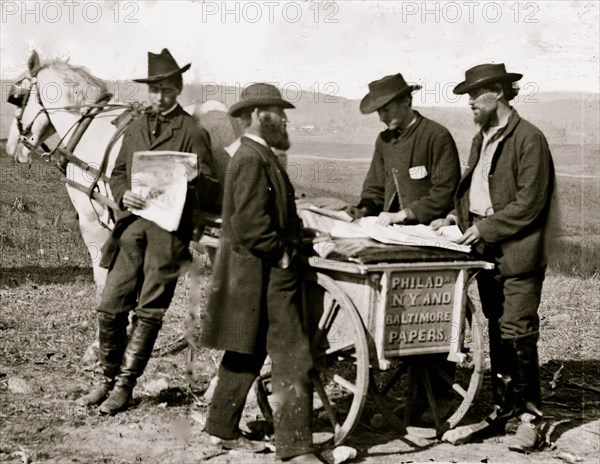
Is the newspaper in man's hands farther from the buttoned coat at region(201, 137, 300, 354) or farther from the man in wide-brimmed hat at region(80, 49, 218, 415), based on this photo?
the buttoned coat at region(201, 137, 300, 354)

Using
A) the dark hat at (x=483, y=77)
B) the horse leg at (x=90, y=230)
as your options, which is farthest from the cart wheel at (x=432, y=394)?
the horse leg at (x=90, y=230)

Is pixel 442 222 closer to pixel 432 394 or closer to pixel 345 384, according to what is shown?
pixel 432 394

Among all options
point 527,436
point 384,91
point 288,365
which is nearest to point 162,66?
point 384,91

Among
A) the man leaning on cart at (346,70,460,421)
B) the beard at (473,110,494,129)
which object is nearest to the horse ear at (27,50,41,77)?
the man leaning on cart at (346,70,460,421)

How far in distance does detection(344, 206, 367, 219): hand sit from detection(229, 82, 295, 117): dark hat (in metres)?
1.08

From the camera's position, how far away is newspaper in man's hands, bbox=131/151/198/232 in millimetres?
5395

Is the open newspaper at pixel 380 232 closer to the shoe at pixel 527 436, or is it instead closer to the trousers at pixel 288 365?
the trousers at pixel 288 365

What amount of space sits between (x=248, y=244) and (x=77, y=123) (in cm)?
263

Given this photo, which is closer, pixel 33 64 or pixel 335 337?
pixel 335 337

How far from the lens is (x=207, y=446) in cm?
502

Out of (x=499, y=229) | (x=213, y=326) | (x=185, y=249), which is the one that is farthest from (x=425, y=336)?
(x=185, y=249)

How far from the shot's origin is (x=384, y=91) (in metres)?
5.36

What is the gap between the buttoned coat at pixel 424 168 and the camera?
17.9 ft

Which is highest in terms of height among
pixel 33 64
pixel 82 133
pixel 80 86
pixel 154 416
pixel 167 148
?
pixel 33 64
